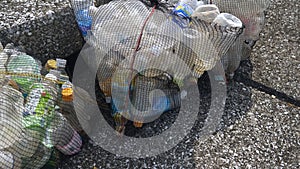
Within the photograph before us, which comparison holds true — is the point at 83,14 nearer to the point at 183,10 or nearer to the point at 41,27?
the point at 41,27

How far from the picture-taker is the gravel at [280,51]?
225 centimetres

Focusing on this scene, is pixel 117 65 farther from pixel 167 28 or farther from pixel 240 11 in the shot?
pixel 240 11

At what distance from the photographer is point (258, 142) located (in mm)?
1898

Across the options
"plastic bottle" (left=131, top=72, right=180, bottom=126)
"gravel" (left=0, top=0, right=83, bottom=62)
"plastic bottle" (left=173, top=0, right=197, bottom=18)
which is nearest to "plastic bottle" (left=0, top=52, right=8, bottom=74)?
"gravel" (left=0, top=0, right=83, bottom=62)

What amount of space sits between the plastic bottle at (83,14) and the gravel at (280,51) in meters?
1.03

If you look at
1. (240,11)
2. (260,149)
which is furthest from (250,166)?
(240,11)

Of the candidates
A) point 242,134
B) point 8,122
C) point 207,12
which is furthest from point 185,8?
point 8,122

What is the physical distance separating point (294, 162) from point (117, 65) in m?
0.98

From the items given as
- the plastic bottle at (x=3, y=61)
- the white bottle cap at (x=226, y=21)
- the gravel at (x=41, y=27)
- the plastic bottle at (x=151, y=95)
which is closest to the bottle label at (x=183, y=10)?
the white bottle cap at (x=226, y=21)

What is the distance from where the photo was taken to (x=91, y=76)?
208 centimetres

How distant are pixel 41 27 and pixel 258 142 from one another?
127 cm

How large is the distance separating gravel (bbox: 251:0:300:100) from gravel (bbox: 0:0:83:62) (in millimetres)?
1125

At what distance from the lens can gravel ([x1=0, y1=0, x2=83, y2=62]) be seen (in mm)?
1978

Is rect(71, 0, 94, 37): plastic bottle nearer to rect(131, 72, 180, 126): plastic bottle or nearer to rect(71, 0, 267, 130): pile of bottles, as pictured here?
rect(71, 0, 267, 130): pile of bottles
